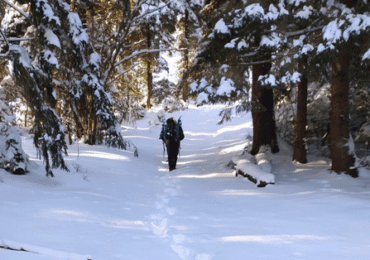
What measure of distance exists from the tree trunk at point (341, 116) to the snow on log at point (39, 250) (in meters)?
6.34

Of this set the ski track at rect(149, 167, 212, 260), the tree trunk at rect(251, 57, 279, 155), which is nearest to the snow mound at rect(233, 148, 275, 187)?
the tree trunk at rect(251, 57, 279, 155)

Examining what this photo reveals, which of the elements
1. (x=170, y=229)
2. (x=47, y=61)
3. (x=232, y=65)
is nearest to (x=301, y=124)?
(x=232, y=65)

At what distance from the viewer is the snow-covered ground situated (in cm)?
296

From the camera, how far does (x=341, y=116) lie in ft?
23.2

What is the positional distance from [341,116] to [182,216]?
189 inches

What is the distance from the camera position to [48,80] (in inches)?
213

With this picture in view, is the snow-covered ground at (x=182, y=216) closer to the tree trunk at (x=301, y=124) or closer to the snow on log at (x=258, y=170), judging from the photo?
the snow on log at (x=258, y=170)

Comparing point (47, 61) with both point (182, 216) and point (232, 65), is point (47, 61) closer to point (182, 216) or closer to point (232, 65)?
point (182, 216)

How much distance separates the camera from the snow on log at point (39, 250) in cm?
254

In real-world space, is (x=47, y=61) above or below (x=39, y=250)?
above

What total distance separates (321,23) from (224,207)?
16.3 feet

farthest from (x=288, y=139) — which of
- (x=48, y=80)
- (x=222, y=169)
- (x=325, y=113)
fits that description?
(x=48, y=80)

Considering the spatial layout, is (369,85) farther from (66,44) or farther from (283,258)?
(66,44)

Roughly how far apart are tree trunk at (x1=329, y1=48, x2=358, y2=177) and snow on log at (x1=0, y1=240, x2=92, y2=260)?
634cm
